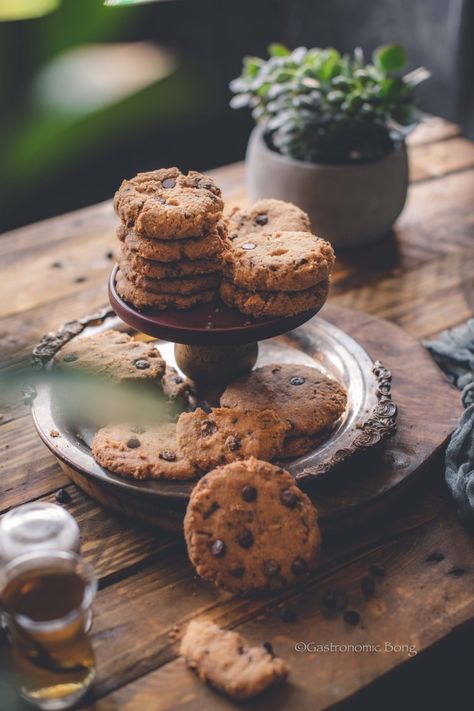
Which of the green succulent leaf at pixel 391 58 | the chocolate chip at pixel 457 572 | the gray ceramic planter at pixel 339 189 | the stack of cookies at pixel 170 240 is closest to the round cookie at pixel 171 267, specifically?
the stack of cookies at pixel 170 240

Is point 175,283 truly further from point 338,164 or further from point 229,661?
point 338,164

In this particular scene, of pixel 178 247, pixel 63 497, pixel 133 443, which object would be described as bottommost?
pixel 63 497

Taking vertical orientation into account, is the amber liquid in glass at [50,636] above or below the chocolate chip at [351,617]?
above

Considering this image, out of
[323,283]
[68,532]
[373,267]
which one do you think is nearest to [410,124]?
[373,267]

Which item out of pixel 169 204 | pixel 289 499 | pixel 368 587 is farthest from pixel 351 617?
pixel 169 204

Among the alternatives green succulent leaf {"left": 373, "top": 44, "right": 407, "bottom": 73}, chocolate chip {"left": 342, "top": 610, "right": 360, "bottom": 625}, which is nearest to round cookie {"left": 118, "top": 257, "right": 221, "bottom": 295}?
chocolate chip {"left": 342, "top": 610, "right": 360, "bottom": 625}

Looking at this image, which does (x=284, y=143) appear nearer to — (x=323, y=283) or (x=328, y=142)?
(x=328, y=142)

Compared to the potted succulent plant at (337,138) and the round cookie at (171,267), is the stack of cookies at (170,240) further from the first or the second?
the potted succulent plant at (337,138)
